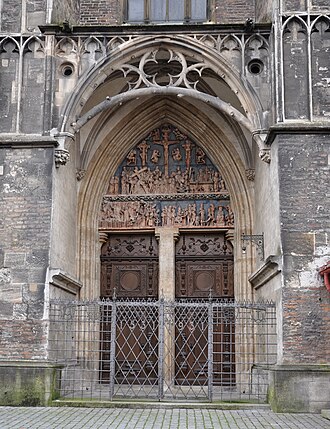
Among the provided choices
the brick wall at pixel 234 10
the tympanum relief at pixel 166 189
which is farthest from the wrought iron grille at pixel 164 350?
the brick wall at pixel 234 10

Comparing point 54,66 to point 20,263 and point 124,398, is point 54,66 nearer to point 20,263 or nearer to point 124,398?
point 20,263

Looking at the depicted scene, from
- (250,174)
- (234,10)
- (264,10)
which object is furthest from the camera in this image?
(250,174)

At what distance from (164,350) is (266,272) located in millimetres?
2905

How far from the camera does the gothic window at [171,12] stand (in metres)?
13.8

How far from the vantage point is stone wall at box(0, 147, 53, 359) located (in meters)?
10.9

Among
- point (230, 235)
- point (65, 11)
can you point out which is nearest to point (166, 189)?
point (230, 235)

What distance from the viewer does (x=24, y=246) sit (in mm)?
11289

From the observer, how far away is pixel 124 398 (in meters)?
11.1

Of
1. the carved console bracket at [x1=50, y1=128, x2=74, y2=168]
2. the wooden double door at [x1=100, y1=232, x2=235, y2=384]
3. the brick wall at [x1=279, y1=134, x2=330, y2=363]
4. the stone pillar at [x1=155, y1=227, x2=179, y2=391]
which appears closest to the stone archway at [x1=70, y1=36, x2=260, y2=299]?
the wooden double door at [x1=100, y1=232, x2=235, y2=384]

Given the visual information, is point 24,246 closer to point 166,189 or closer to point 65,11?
point 166,189

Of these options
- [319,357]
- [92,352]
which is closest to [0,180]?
[92,352]

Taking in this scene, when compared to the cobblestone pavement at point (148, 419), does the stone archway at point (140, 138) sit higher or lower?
higher

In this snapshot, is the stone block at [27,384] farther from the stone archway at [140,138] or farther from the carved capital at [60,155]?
the carved capital at [60,155]

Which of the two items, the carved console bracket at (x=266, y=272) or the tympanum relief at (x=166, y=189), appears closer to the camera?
the carved console bracket at (x=266, y=272)
